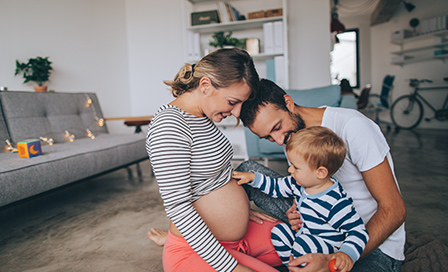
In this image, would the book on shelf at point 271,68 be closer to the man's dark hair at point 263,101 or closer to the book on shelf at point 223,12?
the book on shelf at point 223,12

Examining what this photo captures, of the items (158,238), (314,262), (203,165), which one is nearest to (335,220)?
(314,262)

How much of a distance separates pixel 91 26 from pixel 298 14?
2.94m

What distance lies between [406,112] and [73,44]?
6.54 meters

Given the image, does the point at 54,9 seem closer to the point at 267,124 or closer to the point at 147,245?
the point at 147,245

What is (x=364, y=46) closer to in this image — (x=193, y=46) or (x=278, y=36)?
(x=278, y=36)

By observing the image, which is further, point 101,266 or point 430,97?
point 430,97

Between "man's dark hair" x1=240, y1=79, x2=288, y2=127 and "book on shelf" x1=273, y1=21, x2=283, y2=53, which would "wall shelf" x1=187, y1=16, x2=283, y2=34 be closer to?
"book on shelf" x1=273, y1=21, x2=283, y2=53

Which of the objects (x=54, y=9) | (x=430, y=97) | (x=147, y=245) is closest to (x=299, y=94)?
(x=147, y=245)

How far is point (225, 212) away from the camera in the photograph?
98 cm

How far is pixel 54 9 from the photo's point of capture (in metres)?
3.35

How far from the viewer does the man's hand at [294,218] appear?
1.08m

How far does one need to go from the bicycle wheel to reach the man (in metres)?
6.16

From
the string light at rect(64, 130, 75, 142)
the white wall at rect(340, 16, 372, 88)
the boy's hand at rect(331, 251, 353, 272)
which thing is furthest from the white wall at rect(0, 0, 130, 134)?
the white wall at rect(340, 16, 372, 88)

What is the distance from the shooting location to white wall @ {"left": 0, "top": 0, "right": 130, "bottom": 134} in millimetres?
2883
